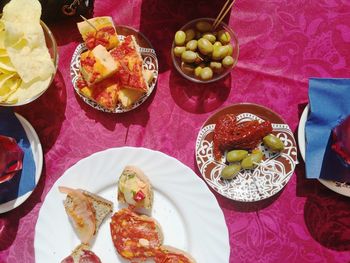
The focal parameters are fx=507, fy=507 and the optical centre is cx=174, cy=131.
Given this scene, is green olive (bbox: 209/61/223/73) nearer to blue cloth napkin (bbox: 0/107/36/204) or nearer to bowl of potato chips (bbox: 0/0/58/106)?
bowl of potato chips (bbox: 0/0/58/106)

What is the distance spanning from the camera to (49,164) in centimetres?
159

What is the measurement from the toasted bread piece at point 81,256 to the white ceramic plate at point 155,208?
0.04 meters

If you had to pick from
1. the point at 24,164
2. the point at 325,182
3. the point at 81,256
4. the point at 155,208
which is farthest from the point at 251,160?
the point at 24,164

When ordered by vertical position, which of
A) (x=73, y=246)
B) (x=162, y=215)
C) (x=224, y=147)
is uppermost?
(x=224, y=147)

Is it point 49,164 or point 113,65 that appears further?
point 49,164

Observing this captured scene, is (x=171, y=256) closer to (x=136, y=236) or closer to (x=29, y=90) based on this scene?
(x=136, y=236)

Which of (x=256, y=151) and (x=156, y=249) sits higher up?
(x=256, y=151)

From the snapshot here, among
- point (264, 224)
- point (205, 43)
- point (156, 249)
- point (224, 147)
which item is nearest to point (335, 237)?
point (264, 224)

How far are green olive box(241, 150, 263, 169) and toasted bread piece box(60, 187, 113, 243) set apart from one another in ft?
1.39

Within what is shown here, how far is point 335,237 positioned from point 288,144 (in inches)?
12.7

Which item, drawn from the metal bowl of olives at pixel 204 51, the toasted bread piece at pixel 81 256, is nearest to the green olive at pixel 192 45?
the metal bowl of olives at pixel 204 51

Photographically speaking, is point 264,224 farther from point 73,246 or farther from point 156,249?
point 73,246

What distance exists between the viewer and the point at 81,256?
59.4 inches

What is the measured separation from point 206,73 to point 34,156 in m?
0.58
